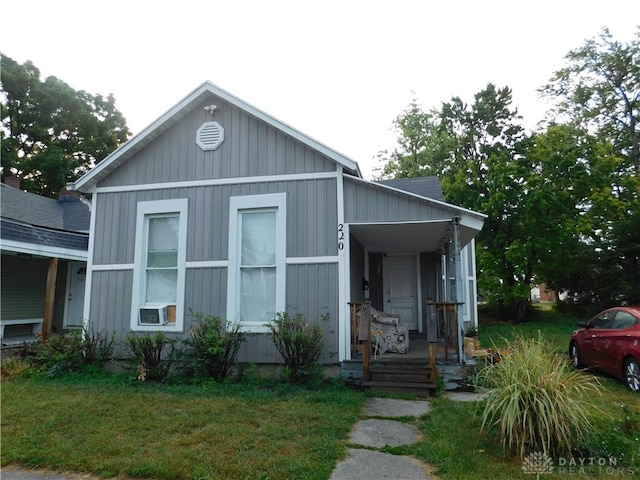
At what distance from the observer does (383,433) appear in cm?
442

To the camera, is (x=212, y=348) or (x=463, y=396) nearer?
(x=463, y=396)

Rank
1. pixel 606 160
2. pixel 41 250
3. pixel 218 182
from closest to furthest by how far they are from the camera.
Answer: pixel 218 182 → pixel 41 250 → pixel 606 160

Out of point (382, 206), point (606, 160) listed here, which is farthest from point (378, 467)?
point (606, 160)

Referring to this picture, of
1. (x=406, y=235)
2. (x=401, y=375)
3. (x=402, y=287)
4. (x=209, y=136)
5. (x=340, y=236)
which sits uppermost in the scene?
(x=209, y=136)

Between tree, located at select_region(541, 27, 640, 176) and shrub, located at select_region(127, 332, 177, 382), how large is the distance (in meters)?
21.9

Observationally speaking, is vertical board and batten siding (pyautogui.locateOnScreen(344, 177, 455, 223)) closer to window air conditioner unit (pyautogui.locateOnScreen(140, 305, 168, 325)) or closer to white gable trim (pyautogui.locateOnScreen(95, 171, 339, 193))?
white gable trim (pyautogui.locateOnScreen(95, 171, 339, 193))

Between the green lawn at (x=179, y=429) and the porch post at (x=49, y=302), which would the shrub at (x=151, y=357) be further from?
the porch post at (x=49, y=302)

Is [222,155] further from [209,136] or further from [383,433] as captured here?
[383,433]

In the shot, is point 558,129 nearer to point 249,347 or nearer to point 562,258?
point 562,258

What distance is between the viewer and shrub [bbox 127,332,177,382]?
6742 millimetres

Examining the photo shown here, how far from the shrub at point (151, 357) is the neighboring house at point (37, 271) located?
12.7 feet

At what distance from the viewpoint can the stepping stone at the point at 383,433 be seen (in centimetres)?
416

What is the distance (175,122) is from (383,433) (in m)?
6.73

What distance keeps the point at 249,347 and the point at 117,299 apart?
290 cm
